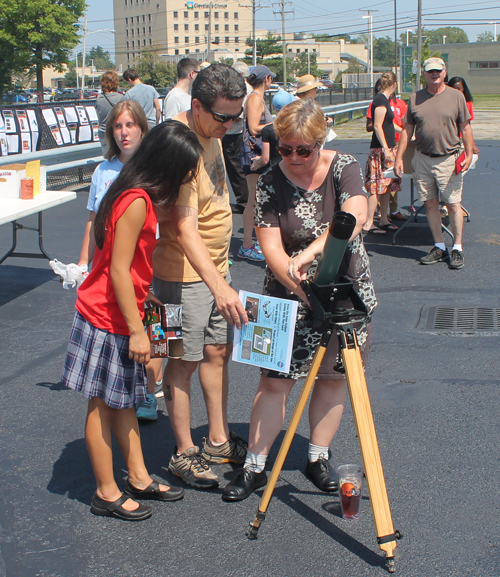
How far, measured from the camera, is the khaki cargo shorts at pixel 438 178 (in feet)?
21.7

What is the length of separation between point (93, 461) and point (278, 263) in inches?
47.4

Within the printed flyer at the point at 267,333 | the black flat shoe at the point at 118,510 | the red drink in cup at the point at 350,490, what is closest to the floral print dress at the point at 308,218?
the printed flyer at the point at 267,333

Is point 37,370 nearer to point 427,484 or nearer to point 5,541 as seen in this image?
point 5,541

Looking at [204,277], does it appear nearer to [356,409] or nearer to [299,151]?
[299,151]

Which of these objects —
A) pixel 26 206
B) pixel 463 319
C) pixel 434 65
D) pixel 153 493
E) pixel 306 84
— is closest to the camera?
pixel 153 493

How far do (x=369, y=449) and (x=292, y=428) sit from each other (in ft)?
1.08

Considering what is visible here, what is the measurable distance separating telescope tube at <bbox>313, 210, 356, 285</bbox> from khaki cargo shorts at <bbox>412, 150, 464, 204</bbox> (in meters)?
4.63

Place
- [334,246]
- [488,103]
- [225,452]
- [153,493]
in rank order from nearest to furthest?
[334,246], [153,493], [225,452], [488,103]

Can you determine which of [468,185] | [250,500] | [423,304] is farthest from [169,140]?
[468,185]

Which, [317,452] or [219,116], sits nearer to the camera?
[219,116]

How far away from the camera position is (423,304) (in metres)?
5.62

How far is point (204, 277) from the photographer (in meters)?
2.68

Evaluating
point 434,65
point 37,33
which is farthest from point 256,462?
point 37,33

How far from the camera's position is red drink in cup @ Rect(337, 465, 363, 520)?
2.75m
